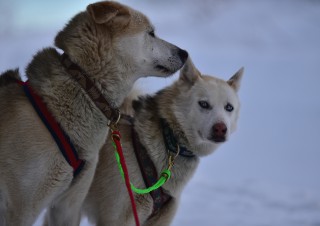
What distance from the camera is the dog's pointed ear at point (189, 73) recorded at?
441 cm

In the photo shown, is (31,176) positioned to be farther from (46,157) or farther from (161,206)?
(161,206)

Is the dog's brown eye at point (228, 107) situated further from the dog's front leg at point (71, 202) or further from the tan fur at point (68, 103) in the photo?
the dog's front leg at point (71, 202)

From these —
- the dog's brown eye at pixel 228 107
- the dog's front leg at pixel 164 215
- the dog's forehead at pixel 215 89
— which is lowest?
the dog's front leg at pixel 164 215

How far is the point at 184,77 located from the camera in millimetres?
4465

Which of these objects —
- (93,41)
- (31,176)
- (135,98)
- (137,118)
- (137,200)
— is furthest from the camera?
(135,98)

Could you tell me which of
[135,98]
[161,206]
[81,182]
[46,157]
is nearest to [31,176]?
[46,157]

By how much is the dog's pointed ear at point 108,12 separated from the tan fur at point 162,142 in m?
1.12

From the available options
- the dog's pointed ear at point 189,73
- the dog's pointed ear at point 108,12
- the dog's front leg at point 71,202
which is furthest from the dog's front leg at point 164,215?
the dog's pointed ear at point 108,12

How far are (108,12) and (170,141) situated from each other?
1.34 m

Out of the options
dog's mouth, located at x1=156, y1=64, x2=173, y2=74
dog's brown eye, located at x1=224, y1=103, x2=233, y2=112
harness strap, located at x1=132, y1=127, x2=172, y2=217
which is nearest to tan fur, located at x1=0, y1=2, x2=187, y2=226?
dog's mouth, located at x1=156, y1=64, x2=173, y2=74

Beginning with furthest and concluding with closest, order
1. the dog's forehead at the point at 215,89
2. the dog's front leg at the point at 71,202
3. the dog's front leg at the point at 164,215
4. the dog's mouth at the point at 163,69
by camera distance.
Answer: the dog's forehead at the point at 215,89 → the dog's front leg at the point at 164,215 → the dog's mouth at the point at 163,69 → the dog's front leg at the point at 71,202

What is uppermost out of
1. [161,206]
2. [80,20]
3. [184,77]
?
[80,20]

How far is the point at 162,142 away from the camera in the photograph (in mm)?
4141

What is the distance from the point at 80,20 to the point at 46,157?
35.6 inches
